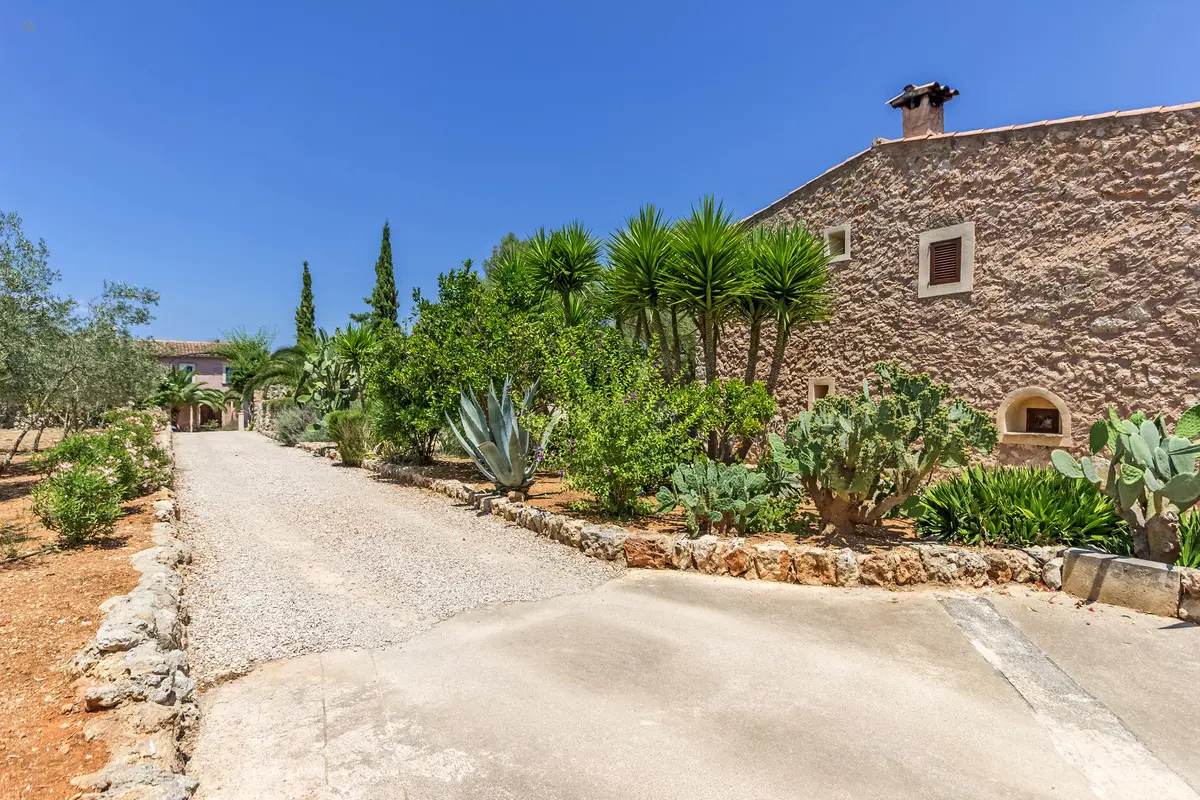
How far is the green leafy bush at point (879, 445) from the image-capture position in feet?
19.4

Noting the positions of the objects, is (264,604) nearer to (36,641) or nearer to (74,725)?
(36,641)

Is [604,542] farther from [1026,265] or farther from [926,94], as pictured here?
[926,94]

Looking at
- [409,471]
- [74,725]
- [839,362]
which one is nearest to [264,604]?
[74,725]

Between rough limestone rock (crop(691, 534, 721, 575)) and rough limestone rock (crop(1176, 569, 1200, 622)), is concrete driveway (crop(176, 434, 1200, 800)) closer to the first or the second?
rough limestone rock (crop(691, 534, 721, 575))

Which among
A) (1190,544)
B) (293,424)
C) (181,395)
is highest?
(181,395)

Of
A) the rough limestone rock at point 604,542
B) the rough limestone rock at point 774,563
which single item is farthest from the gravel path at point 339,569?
the rough limestone rock at point 774,563

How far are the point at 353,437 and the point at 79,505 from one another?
8.69m

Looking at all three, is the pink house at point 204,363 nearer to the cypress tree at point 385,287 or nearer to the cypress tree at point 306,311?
the cypress tree at point 306,311

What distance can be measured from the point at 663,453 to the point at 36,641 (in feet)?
18.7

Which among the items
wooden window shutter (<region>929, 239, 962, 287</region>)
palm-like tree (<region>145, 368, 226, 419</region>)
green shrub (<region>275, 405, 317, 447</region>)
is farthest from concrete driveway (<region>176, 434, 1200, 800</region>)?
palm-like tree (<region>145, 368, 226, 419</region>)

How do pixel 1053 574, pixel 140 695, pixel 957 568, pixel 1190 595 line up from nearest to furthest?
pixel 140 695, pixel 1190 595, pixel 1053 574, pixel 957 568

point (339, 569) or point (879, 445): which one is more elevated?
point (879, 445)

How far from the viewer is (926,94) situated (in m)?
11.4

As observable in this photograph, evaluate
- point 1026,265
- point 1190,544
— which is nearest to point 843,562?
point 1190,544
